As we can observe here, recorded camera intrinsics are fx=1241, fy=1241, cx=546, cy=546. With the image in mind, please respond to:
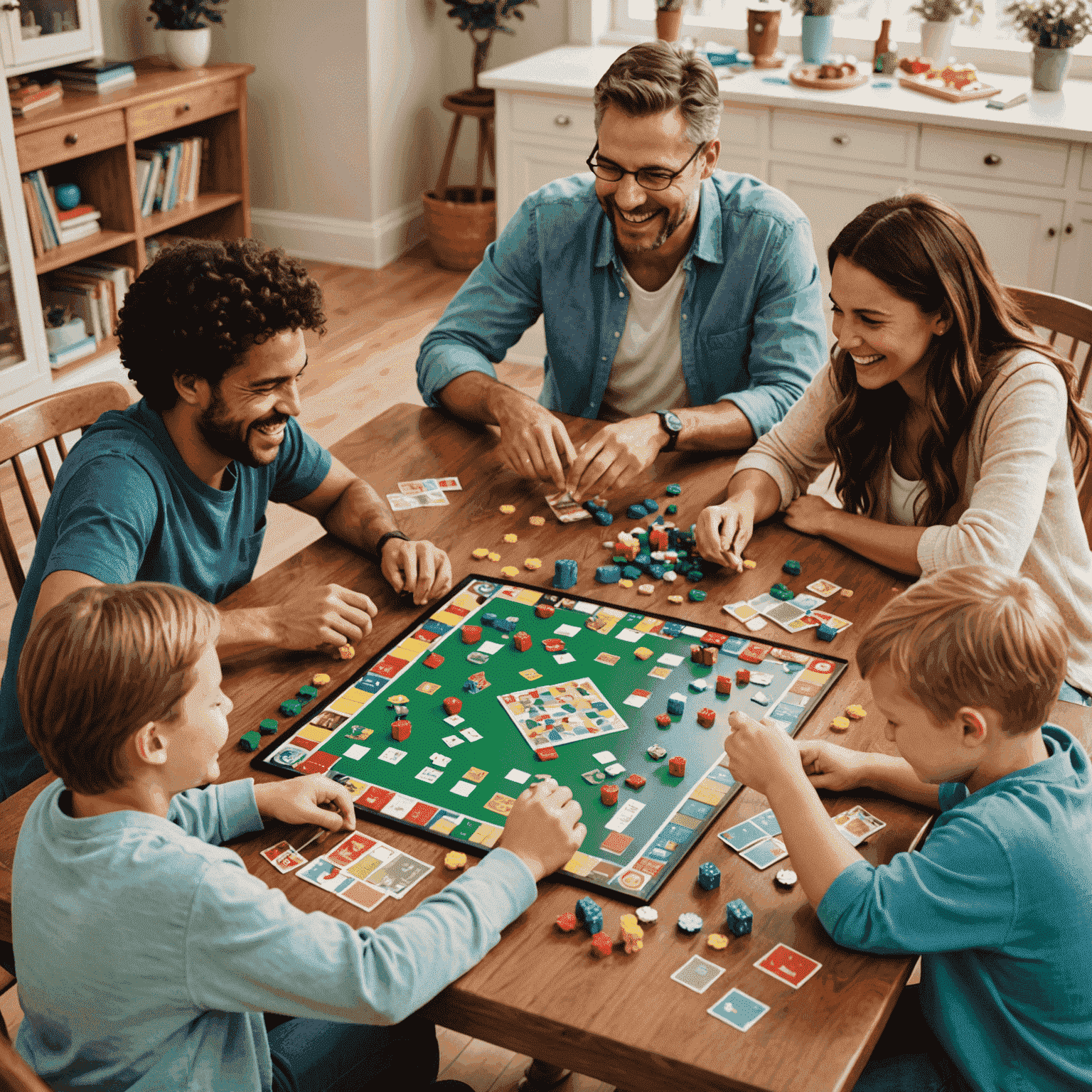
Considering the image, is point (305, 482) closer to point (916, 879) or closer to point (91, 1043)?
point (91, 1043)

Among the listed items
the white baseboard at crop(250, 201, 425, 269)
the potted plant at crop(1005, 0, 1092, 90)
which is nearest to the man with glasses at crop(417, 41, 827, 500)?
the potted plant at crop(1005, 0, 1092, 90)

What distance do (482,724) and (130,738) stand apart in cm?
47

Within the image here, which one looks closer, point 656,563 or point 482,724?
point 482,724

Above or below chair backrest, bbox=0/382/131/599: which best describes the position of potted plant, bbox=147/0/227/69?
above

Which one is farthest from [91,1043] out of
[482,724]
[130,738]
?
[482,724]

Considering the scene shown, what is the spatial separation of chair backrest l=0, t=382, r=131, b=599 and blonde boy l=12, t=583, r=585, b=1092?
0.81 metres

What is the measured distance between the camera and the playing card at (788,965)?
45.5 inches

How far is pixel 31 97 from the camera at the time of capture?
4.00 m

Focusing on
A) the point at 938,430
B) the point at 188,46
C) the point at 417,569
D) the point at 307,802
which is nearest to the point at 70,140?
the point at 188,46

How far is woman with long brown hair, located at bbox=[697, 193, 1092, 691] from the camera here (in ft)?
5.71

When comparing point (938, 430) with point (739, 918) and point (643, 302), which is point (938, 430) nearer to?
point (643, 302)

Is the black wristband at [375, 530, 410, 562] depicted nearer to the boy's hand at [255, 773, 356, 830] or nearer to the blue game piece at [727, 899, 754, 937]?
the boy's hand at [255, 773, 356, 830]

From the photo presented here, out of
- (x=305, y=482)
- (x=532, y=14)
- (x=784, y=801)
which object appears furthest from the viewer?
(x=532, y=14)

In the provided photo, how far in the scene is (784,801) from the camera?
4.19 feet
